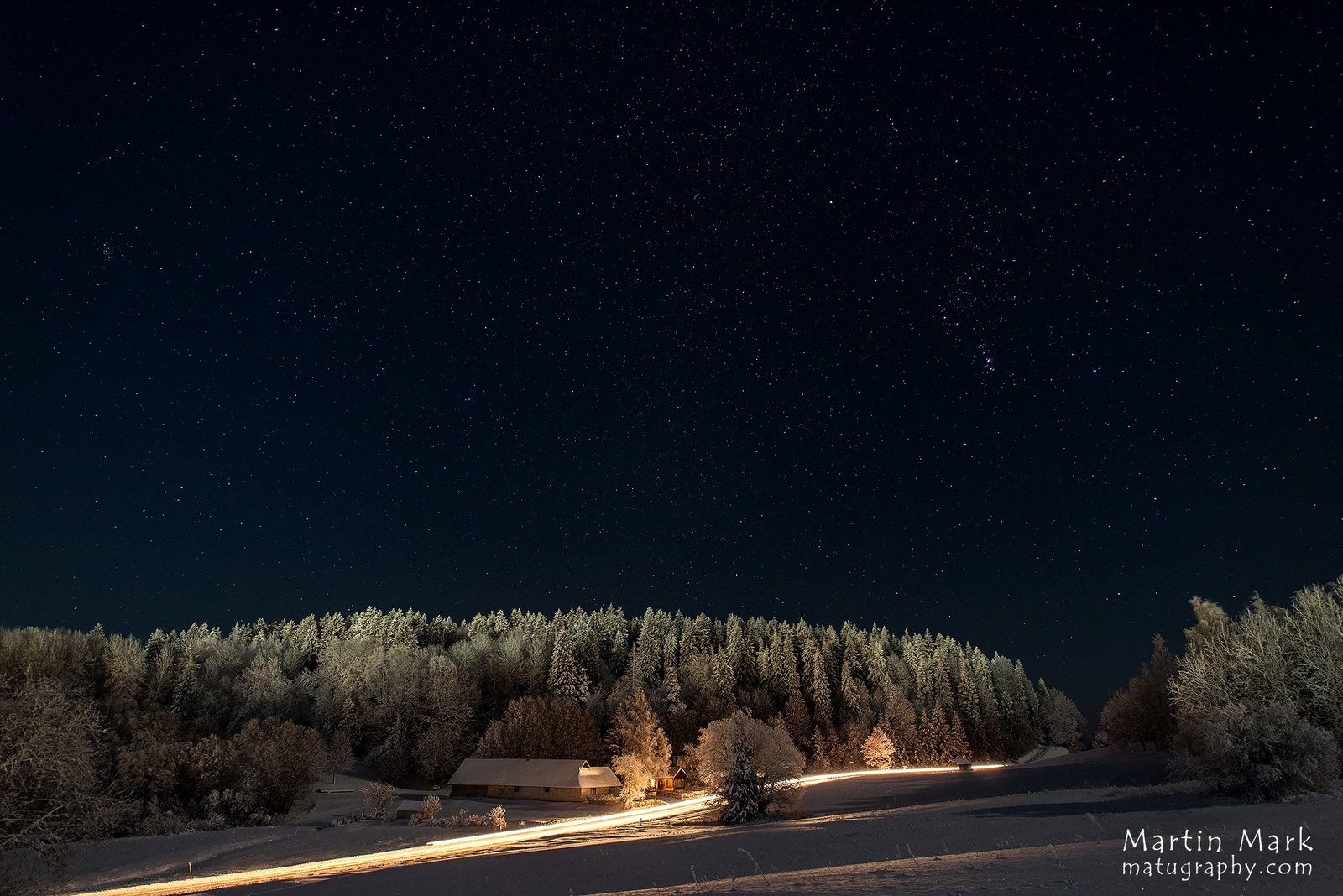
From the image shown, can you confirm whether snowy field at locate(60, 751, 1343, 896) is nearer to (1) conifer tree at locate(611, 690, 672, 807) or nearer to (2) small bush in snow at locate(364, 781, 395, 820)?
(2) small bush in snow at locate(364, 781, 395, 820)

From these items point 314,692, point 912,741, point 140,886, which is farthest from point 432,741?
point 912,741

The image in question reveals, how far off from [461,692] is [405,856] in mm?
49402

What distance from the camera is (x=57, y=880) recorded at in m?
26.8

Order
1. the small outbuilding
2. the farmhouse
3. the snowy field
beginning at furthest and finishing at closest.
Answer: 1. the small outbuilding
2. the farmhouse
3. the snowy field

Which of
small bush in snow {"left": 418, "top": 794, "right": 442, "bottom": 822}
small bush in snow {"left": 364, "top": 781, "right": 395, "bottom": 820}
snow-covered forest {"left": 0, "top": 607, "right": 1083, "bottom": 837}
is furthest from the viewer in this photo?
snow-covered forest {"left": 0, "top": 607, "right": 1083, "bottom": 837}

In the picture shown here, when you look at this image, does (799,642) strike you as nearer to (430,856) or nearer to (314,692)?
(314,692)

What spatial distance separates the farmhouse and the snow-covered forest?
4.67 metres

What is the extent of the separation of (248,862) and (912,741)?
246 ft

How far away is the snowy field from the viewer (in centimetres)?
1398

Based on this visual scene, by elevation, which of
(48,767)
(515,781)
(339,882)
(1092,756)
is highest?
(48,767)

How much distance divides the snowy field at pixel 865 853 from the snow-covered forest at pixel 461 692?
12797mm

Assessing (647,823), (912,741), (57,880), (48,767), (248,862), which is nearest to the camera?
(48,767)

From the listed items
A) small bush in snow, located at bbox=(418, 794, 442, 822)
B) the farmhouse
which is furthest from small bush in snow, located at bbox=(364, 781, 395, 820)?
the farmhouse

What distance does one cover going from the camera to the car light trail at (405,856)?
33866 millimetres
